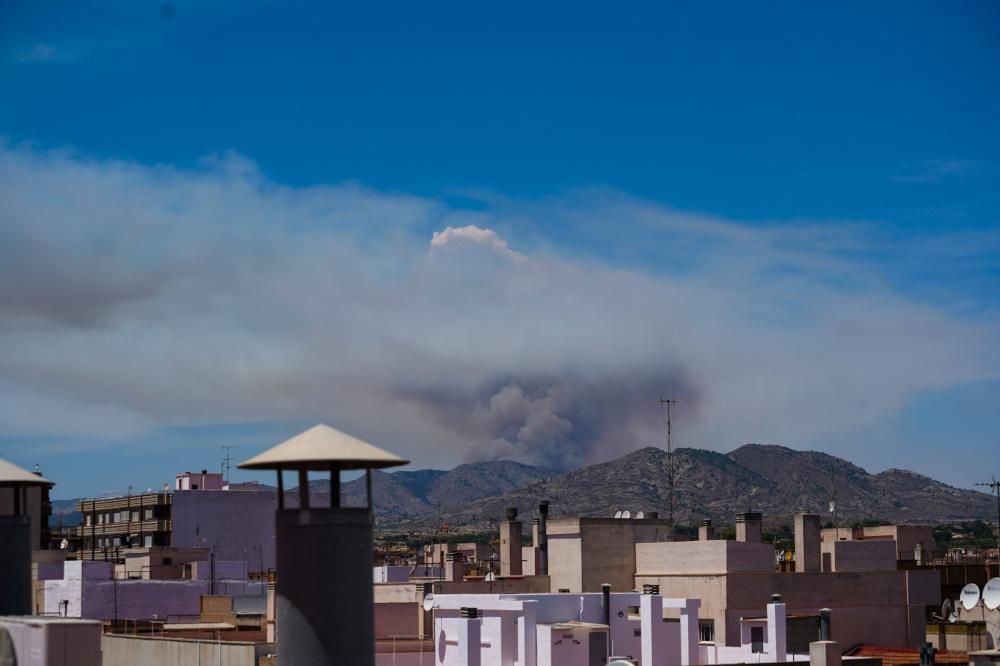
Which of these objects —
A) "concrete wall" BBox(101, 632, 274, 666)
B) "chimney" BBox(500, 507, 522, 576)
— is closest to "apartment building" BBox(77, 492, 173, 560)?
"chimney" BBox(500, 507, 522, 576)

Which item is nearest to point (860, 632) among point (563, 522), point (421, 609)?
point (563, 522)

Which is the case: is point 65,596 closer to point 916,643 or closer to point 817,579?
point 817,579

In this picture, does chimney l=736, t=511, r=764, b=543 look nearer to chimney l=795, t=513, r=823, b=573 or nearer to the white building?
chimney l=795, t=513, r=823, b=573

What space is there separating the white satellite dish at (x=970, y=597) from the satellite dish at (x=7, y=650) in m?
52.6

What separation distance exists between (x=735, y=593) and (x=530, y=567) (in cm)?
1496

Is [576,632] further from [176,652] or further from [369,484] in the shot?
[369,484]

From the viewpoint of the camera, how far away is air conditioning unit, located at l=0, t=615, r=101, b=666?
2328cm

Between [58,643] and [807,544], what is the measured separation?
5531cm

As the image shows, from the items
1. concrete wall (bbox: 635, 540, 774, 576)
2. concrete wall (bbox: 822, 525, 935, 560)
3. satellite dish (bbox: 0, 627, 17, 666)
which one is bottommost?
concrete wall (bbox: 822, 525, 935, 560)

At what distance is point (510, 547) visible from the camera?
80.6 meters

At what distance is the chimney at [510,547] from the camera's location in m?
79.5

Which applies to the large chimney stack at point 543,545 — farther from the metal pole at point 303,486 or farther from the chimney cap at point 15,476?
the metal pole at point 303,486

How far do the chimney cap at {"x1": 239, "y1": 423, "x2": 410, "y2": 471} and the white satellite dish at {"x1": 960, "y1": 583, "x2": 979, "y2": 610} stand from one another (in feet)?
167

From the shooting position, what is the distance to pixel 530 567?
7856 centimetres
